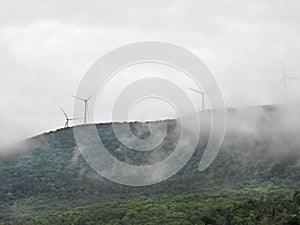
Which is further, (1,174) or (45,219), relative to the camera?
(1,174)

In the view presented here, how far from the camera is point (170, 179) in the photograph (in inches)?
6850

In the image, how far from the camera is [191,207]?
142 m

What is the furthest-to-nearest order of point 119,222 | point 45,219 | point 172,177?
1. point 172,177
2. point 45,219
3. point 119,222

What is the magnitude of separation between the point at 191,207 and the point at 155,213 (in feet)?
21.8

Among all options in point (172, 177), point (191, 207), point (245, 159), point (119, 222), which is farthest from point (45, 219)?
point (245, 159)

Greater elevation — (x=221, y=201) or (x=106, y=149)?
(x=106, y=149)

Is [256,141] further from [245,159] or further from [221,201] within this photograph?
[221,201]

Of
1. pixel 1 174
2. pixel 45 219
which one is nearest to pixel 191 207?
pixel 45 219

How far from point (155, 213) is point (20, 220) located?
25851mm

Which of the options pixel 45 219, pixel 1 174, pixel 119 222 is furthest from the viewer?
pixel 1 174

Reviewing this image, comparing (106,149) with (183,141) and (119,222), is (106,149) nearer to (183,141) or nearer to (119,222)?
(183,141)

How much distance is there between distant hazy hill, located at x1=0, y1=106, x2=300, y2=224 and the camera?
16162 centimetres

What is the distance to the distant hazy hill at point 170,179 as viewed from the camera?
6363 inches

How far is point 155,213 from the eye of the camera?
461ft
